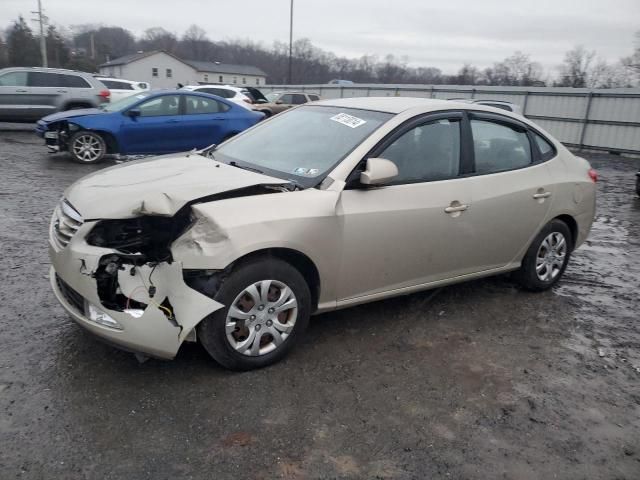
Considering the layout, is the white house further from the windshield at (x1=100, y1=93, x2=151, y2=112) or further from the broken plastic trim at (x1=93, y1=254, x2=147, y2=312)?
the broken plastic trim at (x1=93, y1=254, x2=147, y2=312)

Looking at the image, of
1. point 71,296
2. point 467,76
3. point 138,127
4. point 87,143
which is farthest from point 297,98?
point 467,76

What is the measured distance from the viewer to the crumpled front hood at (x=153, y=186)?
3.18 m

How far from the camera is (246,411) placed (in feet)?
9.86

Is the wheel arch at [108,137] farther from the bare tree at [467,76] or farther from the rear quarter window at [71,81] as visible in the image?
the bare tree at [467,76]

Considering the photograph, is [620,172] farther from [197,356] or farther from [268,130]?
[197,356]

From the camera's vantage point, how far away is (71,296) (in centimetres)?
331

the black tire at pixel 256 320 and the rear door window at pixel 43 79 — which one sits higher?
the rear door window at pixel 43 79

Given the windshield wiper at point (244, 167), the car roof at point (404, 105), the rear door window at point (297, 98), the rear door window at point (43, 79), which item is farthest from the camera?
the rear door window at point (297, 98)

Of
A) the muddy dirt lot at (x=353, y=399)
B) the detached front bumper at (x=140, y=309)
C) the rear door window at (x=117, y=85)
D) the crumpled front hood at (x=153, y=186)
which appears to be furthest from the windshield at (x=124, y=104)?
the rear door window at (x=117, y=85)

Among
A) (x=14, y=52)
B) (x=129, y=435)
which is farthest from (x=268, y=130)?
(x=14, y=52)

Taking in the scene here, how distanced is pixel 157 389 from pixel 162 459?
0.62m

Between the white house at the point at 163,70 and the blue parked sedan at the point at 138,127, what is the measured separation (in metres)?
61.4

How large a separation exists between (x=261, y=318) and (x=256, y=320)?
3cm

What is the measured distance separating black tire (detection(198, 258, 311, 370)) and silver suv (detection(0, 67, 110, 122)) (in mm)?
13587
